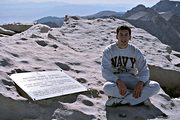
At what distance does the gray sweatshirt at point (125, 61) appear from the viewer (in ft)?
19.9

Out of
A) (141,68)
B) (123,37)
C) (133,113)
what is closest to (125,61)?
(141,68)

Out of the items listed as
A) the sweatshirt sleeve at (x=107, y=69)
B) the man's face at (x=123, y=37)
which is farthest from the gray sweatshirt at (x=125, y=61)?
the man's face at (x=123, y=37)

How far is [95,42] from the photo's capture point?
9.24 metres

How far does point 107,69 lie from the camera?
19.6 ft

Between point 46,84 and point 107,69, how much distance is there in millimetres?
968

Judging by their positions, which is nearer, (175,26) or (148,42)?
(148,42)

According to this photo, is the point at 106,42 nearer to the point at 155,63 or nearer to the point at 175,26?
the point at 155,63

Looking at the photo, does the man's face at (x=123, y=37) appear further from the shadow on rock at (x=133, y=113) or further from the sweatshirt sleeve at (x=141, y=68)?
the shadow on rock at (x=133, y=113)

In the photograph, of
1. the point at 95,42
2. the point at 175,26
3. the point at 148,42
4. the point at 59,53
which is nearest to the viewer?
the point at 59,53

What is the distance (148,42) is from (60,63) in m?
3.50

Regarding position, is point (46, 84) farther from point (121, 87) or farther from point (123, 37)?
point (123, 37)

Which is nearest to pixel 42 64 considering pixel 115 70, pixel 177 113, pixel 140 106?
pixel 115 70

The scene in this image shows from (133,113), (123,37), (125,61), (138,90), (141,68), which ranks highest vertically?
(123,37)

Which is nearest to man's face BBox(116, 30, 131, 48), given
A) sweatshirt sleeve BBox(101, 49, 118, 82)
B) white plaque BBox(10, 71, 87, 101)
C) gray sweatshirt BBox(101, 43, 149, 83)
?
gray sweatshirt BBox(101, 43, 149, 83)
